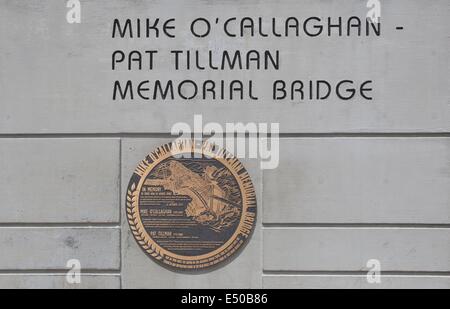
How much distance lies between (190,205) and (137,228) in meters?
0.49

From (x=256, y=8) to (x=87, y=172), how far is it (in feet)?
6.62

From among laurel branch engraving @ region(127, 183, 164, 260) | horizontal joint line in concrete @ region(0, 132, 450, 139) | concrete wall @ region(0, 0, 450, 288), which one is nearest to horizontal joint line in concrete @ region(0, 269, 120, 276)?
concrete wall @ region(0, 0, 450, 288)

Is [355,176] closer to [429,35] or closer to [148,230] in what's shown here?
[429,35]

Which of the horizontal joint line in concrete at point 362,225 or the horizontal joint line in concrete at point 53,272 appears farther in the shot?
the horizontal joint line in concrete at point 53,272

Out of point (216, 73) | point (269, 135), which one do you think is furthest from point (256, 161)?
point (216, 73)

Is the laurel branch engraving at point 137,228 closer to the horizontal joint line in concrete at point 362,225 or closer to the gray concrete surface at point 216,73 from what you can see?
the gray concrete surface at point 216,73

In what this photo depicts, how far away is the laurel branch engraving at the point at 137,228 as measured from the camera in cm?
623

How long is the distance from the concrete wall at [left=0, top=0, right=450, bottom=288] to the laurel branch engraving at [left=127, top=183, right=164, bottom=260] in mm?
72

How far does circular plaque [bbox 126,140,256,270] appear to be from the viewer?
622 centimetres

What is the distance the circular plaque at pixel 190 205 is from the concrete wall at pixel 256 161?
10 centimetres

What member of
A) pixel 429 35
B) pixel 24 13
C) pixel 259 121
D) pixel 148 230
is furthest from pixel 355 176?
pixel 24 13

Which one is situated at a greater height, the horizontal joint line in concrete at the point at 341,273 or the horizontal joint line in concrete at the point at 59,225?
the horizontal joint line in concrete at the point at 59,225

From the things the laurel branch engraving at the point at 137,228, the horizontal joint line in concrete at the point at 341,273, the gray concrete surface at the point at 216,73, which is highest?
the gray concrete surface at the point at 216,73

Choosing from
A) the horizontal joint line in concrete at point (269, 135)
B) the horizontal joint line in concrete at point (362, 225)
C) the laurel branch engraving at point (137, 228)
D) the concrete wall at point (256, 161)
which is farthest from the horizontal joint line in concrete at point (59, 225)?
the horizontal joint line in concrete at point (362, 225)
